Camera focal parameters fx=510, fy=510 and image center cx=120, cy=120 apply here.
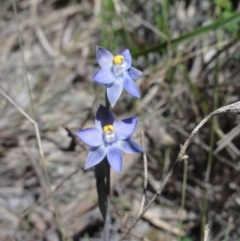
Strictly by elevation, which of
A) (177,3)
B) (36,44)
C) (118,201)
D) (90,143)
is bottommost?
(118,201)

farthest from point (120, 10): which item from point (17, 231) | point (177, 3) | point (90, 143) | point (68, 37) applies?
point (90, 143)

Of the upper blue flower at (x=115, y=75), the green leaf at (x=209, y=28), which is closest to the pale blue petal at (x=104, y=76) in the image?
the upper blue flower at (x=115, y=75)

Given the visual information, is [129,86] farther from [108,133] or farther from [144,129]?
[144,129]

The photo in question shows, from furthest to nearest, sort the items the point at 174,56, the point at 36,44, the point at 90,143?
the point at 36,44, the point at 174,56, the point at 90,143

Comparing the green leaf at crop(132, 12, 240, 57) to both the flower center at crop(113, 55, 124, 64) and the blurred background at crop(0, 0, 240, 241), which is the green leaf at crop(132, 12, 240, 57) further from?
the flower center at crop(113, 55, 124, 64)

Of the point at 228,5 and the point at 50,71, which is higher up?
the point at 228,5

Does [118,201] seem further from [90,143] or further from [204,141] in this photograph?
[90,143]

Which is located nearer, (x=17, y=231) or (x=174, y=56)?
(x=17, y=231)

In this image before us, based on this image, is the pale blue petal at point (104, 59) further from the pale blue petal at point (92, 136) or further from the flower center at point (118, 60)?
the pale blue petal at point (92, 136)

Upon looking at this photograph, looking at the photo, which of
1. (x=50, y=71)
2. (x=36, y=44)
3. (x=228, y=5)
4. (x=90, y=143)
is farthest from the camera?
(x=36, y=44)
